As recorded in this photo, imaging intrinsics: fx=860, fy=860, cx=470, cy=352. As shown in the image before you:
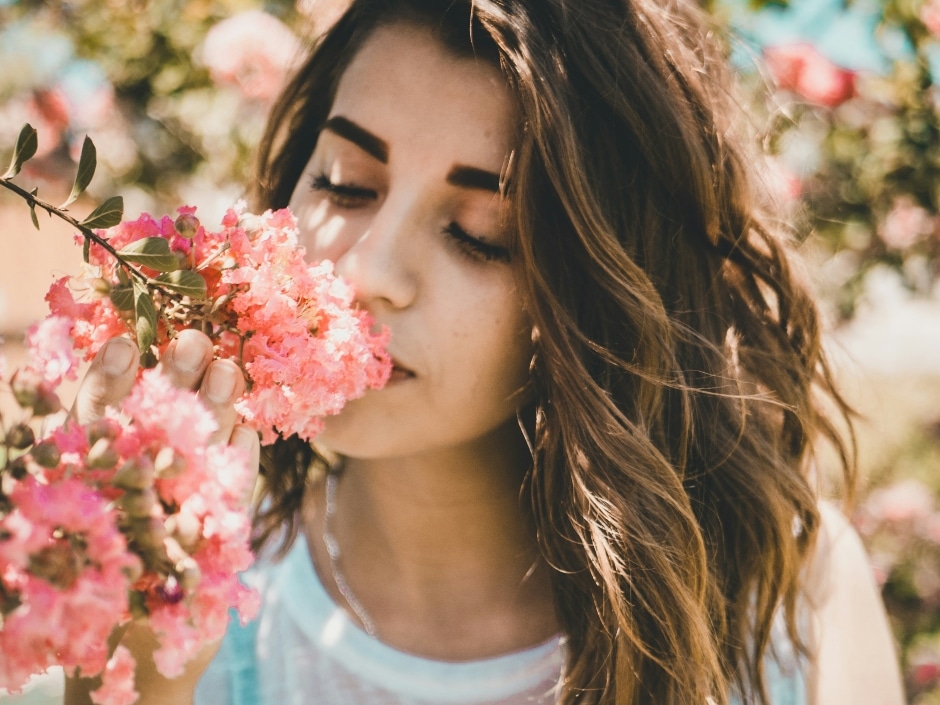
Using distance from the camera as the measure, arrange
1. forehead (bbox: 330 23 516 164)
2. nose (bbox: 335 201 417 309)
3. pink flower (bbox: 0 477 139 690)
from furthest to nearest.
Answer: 1. forehead (bbox: 330 23 516 164)
2. nose (bbox: 335 201 417 309)
3. pink flower (bbox: 0 477 139 690)

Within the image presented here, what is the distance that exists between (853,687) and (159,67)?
289cm

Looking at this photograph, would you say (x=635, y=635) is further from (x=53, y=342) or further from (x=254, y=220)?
(x=53, y=342)

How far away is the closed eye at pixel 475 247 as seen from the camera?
55.6 inches

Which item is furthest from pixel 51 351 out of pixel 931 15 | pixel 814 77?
pixel 814 77

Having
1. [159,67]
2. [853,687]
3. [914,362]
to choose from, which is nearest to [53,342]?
[853,687]

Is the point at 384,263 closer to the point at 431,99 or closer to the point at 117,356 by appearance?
the point at 431,99

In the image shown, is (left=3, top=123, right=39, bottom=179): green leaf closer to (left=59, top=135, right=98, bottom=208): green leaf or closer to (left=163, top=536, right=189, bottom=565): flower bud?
(left=59, top=135, right=98, bottom=208): green leaf

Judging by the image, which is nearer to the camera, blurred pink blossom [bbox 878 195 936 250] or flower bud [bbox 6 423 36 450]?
flower bud [bbox 6 423 36 450]

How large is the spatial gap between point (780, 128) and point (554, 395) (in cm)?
138

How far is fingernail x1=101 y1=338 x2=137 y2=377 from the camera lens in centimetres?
86

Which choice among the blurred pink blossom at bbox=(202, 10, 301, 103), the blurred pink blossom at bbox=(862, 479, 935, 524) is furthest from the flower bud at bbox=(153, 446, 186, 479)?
the blurred pink blossom at bbox=(862, 479, 935, 524)

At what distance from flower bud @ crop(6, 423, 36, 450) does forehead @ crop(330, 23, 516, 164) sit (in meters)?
0.85

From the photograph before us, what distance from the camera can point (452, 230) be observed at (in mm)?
1411

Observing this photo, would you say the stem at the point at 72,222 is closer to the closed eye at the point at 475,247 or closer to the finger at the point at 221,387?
the finger at the point at 221,387
